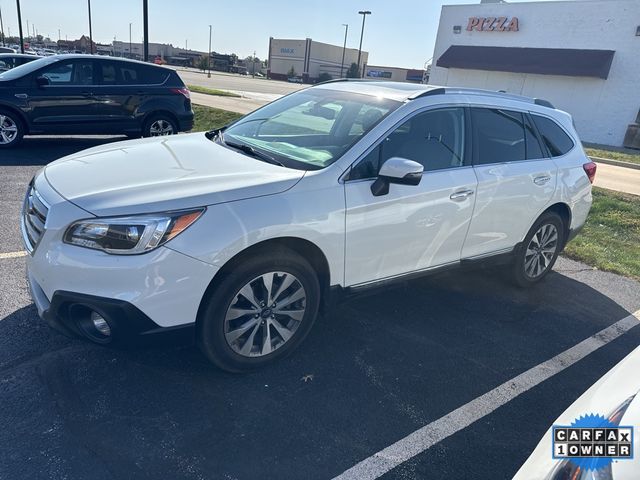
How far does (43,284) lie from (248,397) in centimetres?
130

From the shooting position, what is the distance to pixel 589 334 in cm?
413

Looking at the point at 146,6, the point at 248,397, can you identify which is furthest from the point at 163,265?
the point at 146,6

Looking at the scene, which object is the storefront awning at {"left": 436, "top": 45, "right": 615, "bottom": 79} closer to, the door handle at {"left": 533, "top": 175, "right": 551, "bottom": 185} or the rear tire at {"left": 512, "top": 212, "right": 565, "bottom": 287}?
the rear tire at {"left": 512, "top": 212, "right": 565, "bottom": 287}

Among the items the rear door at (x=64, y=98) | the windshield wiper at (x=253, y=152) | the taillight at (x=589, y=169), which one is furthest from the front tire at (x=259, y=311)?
the rear door at (x=64, y=98)

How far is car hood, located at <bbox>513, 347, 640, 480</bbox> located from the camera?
1.60 m

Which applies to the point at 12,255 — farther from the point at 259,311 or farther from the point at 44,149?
the point at 44,149

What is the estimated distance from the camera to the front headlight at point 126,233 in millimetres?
2531

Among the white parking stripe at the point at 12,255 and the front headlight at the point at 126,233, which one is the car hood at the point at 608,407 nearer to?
the front headlight at the point at 126,233

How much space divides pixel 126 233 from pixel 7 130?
25.7 feet

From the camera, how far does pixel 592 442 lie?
1643mm

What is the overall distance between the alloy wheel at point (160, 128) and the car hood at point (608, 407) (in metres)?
9.40

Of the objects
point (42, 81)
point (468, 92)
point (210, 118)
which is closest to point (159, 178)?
point (468, 92)

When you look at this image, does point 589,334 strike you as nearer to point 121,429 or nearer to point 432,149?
point 432,149

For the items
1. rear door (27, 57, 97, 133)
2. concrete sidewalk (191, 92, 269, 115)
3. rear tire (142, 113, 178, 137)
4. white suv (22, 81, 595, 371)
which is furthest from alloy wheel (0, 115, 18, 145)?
concrete sidewalk (191, 92, 269, 115)
